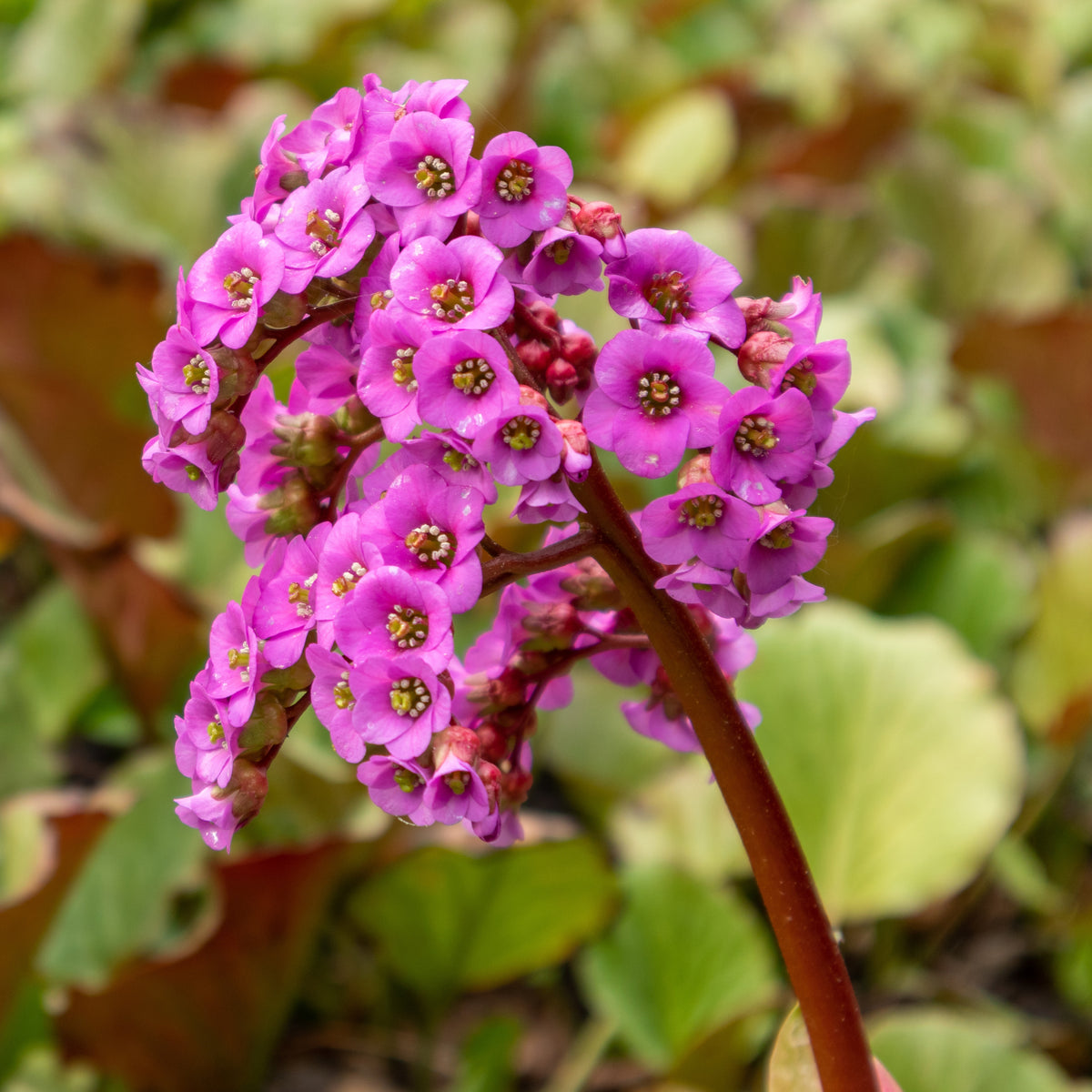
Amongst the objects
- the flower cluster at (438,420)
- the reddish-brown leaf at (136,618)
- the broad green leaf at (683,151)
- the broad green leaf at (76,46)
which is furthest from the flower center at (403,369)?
the broad green leaf at (76,46)

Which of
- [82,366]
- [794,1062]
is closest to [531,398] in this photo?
[794,1062]

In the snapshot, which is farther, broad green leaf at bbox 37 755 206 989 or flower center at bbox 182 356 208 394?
broad green leaf at bbox 37 755 206 989

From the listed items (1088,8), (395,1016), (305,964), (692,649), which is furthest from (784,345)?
(1088,8)

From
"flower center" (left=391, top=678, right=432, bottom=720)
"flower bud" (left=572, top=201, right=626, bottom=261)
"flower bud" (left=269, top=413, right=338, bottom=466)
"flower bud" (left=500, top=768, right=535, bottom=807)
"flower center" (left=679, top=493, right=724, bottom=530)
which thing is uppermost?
"flower bud" (left=572, top=201, right=626, bottom=261)

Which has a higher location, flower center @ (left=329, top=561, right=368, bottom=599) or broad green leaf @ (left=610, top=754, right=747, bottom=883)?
flower center @ (left=329, top=561, right=368, bottom=599)

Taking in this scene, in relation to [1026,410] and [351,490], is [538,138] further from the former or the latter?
[351,490]

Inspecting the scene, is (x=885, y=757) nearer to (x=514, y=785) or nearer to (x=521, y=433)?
(x=514, y=785)

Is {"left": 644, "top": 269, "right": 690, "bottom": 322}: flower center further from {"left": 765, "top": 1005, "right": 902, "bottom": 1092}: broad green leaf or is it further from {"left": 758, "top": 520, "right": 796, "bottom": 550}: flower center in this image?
{"left": 765, "top": 1005, "right": 902, "bottom": 1092}: broad green leaf

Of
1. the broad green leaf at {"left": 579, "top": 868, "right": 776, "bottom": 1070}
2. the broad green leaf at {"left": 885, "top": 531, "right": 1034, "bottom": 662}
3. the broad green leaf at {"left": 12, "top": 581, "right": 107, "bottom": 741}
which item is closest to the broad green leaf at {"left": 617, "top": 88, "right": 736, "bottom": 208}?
the broad green leaf at {"left": 885, "top": 531, "right": 1034, "bottom": 662}
